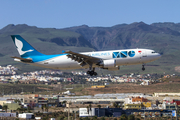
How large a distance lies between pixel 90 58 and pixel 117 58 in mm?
5356

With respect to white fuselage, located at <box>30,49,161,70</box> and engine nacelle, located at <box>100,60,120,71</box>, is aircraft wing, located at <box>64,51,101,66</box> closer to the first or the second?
white fuselage, located at <box>30,49,161,70</box>

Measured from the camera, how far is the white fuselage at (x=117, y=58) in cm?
6756

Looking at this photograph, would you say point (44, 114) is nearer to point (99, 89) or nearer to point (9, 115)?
point (9, 115)

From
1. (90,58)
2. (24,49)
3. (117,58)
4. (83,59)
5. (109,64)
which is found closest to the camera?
(109,64)

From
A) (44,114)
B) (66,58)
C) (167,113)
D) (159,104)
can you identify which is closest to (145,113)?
(167,113)

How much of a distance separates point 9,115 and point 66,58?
30.1 metres

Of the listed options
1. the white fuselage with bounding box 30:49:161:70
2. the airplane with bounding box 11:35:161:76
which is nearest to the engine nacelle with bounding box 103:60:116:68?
the airplane with bounding box 11:35:161:76

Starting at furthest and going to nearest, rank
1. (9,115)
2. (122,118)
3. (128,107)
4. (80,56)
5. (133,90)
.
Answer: (133,90) → (128,107) → (9,115) → (122,118) → (80,56)

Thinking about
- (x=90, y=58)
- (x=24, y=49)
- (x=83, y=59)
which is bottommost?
(x=83, y=59)

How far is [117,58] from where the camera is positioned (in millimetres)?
67562

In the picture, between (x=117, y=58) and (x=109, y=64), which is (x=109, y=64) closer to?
(x=109, y=64)

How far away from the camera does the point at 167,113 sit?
93500 millimetres

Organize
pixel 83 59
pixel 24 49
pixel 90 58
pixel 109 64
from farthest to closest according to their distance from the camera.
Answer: pixel 24 49, pixel 83 59, pixel 90 58, pixel 109 64

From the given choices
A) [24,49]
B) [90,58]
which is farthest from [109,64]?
[24,49]
